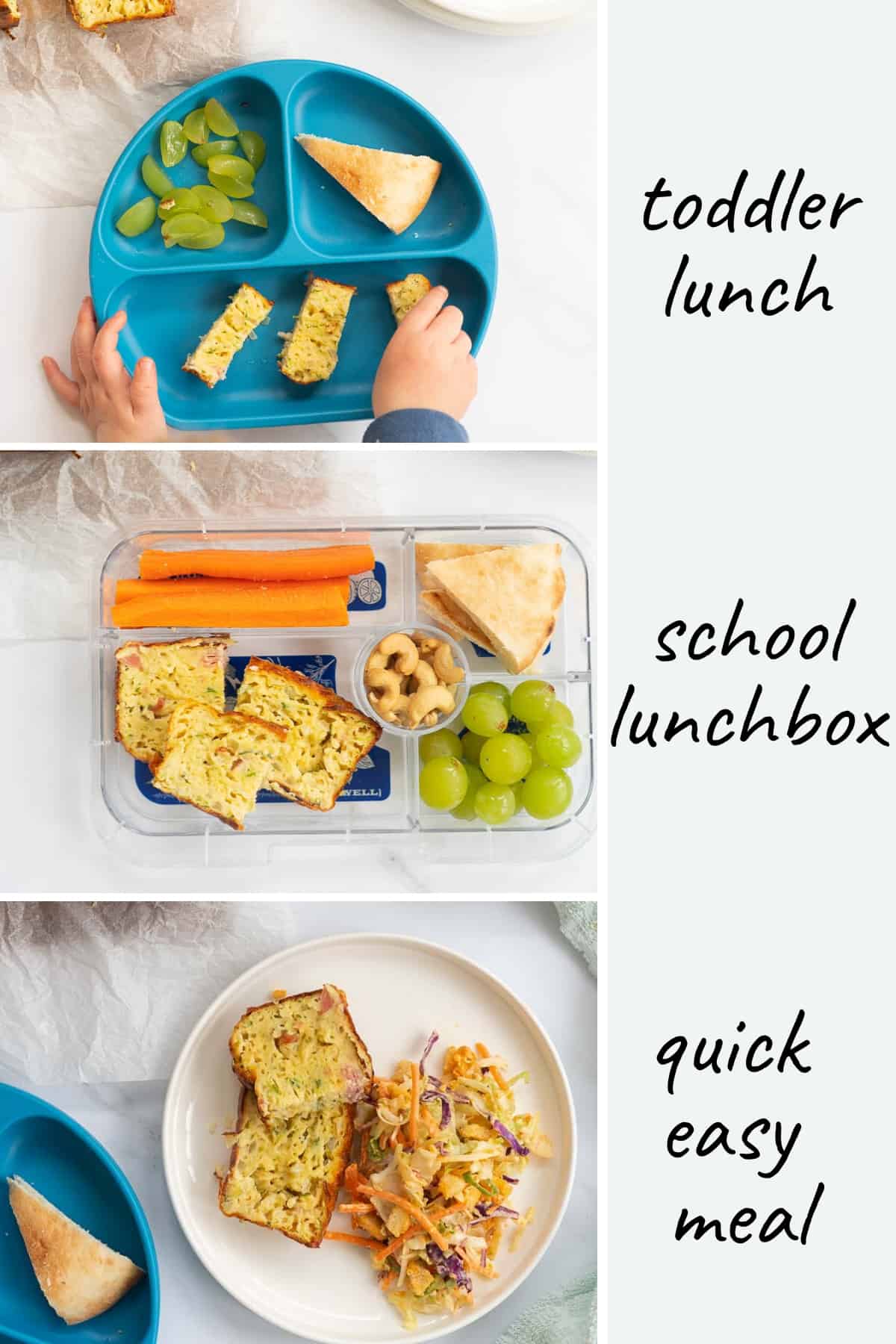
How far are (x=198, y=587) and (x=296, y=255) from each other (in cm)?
41

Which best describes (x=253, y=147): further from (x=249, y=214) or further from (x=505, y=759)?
(x=505, y=759)

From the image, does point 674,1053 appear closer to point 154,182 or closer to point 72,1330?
point 72,1330

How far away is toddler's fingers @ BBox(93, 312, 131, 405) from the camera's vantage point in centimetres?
121

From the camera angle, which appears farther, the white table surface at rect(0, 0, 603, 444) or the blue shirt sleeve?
the white table surface at rect(0, 0, 603, 444)

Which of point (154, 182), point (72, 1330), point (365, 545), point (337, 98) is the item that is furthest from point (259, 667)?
point (72, 1330)

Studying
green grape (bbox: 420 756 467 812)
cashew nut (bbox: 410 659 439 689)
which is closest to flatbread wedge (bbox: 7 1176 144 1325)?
green grape (bbox: 420 756 467 812)

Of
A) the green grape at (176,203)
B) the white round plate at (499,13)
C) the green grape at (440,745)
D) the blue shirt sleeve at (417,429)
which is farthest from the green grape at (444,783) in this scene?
the white round plate at (499,13)

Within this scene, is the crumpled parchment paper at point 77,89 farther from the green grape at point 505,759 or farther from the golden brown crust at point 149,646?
the green grape at point 505,759

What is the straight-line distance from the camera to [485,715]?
1.20 meters

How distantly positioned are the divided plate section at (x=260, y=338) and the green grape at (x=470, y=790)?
45 cm

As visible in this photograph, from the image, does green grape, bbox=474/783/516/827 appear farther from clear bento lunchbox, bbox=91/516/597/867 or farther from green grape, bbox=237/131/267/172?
green grape, bbox=237/131/267/172

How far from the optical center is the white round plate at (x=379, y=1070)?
1223mm

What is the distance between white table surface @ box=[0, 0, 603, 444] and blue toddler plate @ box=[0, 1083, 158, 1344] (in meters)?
0.82

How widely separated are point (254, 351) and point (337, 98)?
322 millimetres
